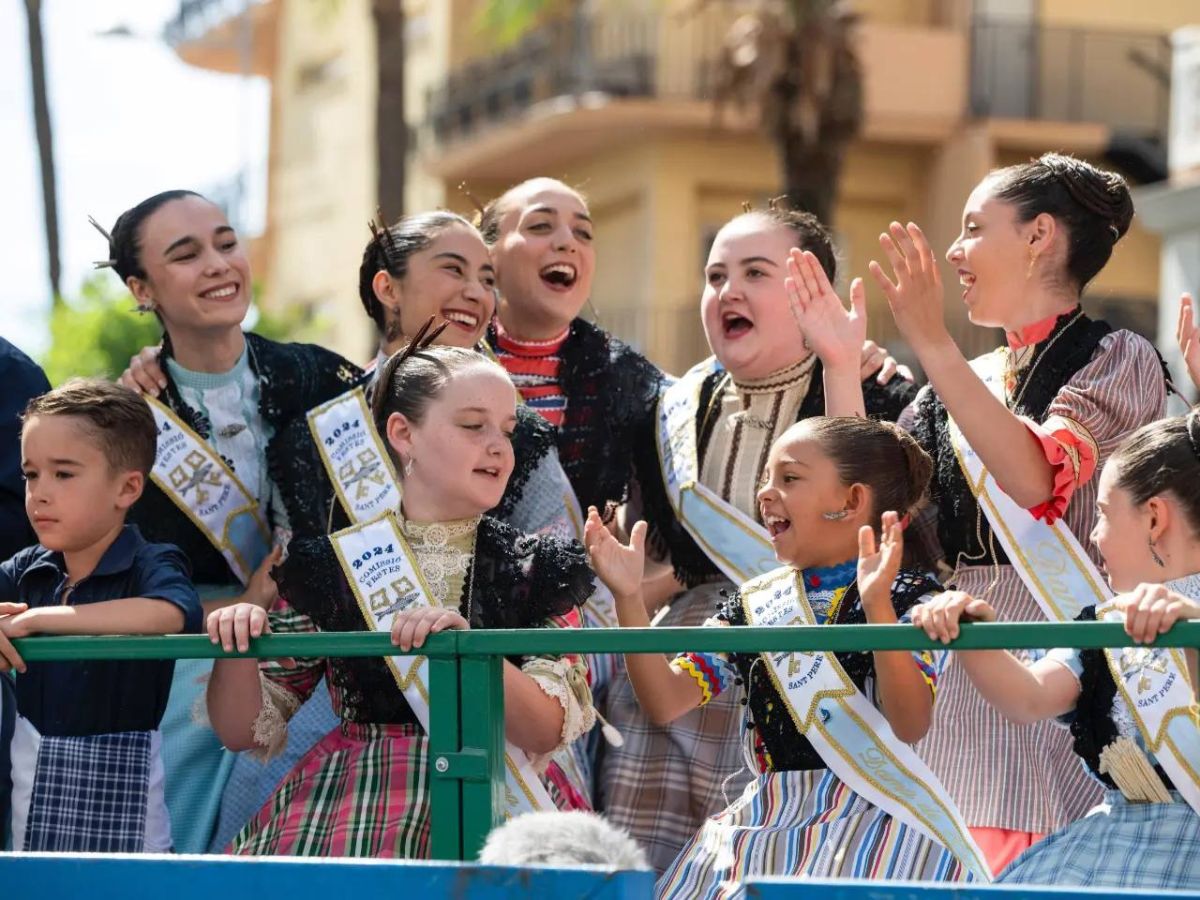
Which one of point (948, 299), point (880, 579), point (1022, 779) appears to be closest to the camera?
point (880, 579)

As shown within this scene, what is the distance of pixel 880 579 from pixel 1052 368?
3.79 feet

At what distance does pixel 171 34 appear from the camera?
34.8 m

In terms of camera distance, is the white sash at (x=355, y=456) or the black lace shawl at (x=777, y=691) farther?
the white sash at (x=355, y=456)

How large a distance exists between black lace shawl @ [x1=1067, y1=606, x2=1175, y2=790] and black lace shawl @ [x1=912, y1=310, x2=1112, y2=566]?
2.46 ft

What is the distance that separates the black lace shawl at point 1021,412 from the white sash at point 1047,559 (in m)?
0.08

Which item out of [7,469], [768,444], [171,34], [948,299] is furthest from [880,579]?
[171,34]

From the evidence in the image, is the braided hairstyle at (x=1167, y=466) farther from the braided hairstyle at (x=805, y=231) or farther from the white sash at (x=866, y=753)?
the braided hairstyle at (x=805, y=231)

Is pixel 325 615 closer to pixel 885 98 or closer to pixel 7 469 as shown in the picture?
pixel 7 469

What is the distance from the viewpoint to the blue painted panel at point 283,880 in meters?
3.66

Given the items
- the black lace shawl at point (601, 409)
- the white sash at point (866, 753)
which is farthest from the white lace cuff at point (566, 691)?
the black lace shawl at point (601, 409)

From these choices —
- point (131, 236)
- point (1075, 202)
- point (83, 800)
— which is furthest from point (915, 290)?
point (131, 236)

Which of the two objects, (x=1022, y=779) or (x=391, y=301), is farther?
(x=391, y=301)

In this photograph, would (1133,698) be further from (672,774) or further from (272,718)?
(272,718)

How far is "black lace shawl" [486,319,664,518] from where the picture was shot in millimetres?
6090
